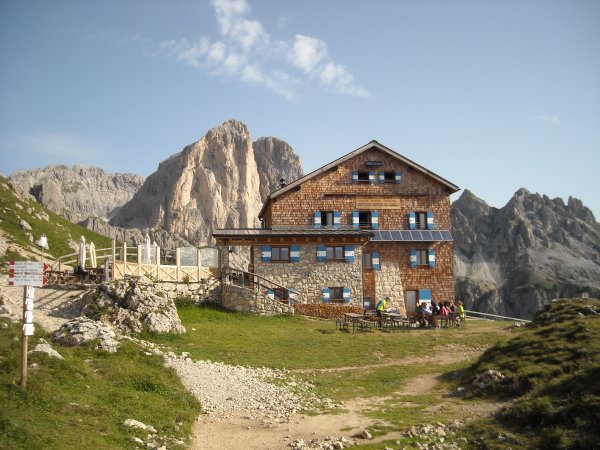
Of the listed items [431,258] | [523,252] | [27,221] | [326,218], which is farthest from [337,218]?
[523,252]

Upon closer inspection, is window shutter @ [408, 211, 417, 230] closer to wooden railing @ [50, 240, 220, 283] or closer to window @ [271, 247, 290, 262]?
window @ [271, 247, 290, 262]

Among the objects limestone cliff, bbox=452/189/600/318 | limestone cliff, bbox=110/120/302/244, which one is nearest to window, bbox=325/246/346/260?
limestone cliff, bbox=452/189/600/318

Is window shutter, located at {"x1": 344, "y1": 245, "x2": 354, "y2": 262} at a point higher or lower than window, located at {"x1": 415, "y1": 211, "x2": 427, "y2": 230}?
lower

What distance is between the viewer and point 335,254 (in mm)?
36031

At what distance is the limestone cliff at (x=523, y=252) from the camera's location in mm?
136750

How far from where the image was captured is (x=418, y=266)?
3947 cm

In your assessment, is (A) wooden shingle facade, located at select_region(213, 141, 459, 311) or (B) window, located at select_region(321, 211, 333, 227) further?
(B) window, located at select_region(321, 211, 333, 227)

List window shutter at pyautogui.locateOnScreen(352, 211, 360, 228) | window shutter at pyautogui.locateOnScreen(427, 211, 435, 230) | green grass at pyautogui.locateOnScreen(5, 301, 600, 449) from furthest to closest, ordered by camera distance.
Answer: window shutter at pyautogui.locateOnScreen(427, 211, 435, 230), window shutter at pyautogui.locateOnScreen(352, 211, 360, 228), green grass at pyautogui.locateOnScreen(5, 301, 600, 449)

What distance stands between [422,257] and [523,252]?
426 feet

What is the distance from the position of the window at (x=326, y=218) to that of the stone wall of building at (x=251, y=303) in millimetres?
10081

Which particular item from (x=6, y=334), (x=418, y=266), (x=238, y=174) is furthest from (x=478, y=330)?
(x=238, y=174)

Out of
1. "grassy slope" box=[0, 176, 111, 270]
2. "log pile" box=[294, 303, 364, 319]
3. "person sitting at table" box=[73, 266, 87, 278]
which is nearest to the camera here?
"person sitting at table" box=[73, 266, 87, 278]

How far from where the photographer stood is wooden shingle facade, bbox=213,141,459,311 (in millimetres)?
35531

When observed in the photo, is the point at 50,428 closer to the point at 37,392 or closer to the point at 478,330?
the point at 37,392
